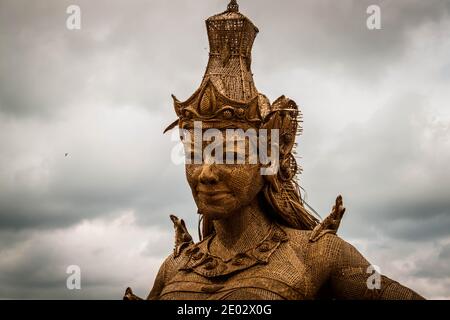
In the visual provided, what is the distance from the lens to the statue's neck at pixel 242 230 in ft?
39.2

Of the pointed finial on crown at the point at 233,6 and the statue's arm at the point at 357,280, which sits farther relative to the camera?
the pointed finial on crown at the point at 233,6

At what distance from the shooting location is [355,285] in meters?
11.5

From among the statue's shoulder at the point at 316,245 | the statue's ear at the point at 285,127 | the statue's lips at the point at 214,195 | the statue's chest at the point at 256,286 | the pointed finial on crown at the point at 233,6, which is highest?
the pointed finial on crown at the point at 233,6

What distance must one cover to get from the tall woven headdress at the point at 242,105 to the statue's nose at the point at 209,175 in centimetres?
58

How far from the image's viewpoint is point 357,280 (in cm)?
1148

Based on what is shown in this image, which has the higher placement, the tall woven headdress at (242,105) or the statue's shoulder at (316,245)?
the tall woven headdress at (242,105)

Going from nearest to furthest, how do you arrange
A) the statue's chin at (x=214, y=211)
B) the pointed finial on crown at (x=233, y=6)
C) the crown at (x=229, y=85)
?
the statue's chin at (x=214, y=211)
the crown at (x=229, y=85)
the pointed finial on crown at (x=233, y=6)

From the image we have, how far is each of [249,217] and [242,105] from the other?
1.40m

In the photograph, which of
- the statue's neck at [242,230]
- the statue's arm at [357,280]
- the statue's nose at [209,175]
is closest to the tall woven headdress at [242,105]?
the statue's neck at [242,230]

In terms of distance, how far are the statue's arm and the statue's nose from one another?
1648mm

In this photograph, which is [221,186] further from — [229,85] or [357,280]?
[357,280]

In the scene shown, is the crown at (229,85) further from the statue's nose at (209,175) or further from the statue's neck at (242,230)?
the statue's neck at (242,230)

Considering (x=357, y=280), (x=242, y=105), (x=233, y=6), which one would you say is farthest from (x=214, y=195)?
(x=233, y=6)
